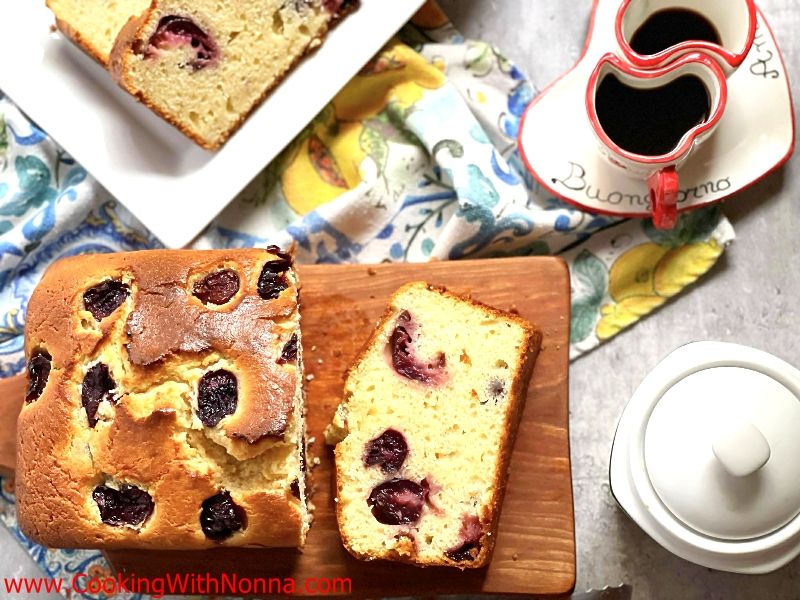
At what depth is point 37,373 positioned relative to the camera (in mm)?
2203

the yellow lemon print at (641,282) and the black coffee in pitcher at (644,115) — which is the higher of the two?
the black coffee in pitcher at (644,115)

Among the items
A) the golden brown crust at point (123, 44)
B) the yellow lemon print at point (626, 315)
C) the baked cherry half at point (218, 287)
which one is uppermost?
the golden brown crust at point (123, 44)

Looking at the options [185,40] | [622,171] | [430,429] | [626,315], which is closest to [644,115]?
[622,171]

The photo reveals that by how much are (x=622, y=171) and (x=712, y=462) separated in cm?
87

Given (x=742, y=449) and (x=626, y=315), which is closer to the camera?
(x=742, y=449)

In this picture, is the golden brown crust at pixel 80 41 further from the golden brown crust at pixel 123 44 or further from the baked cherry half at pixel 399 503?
the baked cherry half at pixel 399 503

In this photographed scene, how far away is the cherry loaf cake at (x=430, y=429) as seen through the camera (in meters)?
2.21

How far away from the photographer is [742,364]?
2207 millimetres

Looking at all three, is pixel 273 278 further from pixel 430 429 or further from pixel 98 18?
pixel 98 18

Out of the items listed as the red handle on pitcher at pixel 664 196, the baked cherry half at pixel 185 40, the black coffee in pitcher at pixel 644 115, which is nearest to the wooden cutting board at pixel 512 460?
the red handle on pitcher at pixel 664 196

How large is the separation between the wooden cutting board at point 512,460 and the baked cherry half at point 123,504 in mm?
283

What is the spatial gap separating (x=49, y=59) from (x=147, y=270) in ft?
2.84

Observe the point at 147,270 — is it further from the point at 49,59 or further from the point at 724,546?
the point at 724,546

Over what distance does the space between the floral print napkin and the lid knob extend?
69 centimetres
